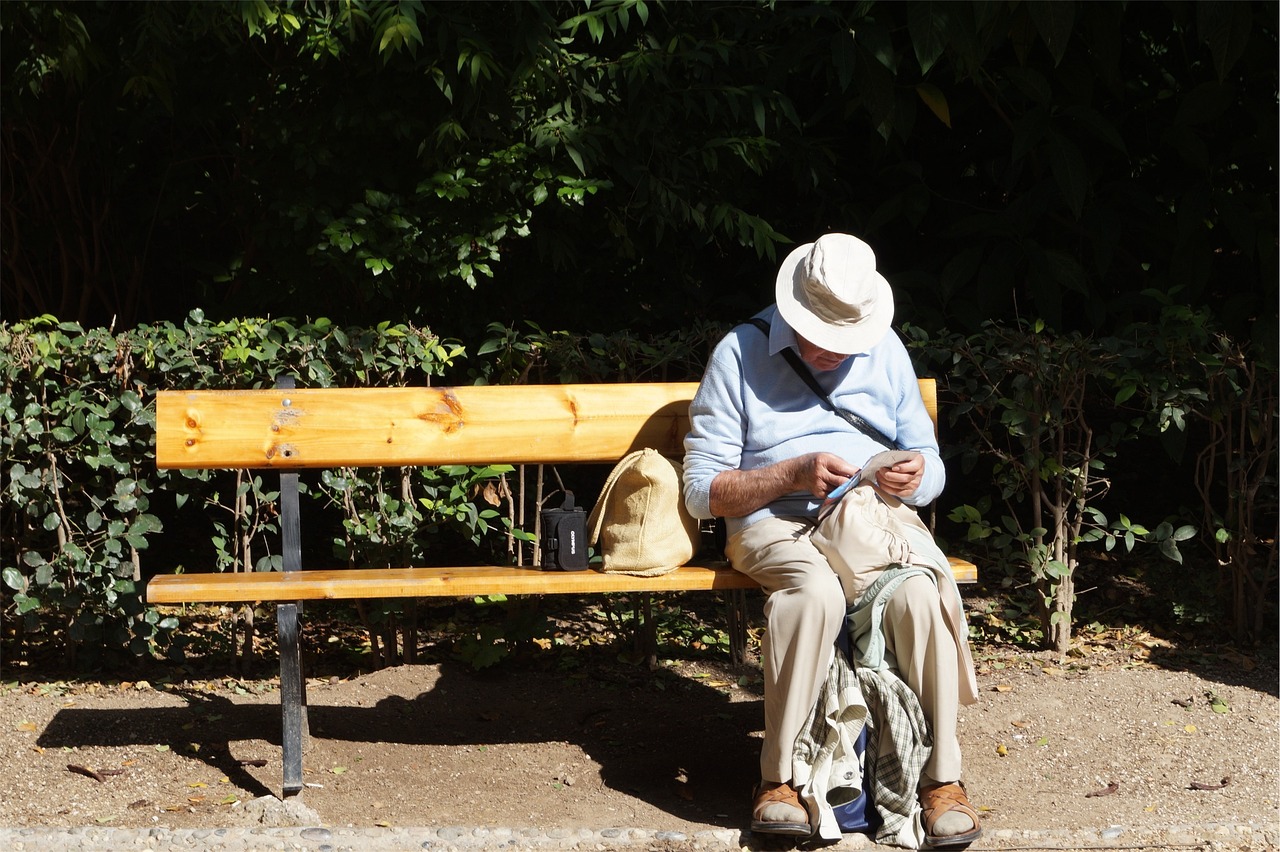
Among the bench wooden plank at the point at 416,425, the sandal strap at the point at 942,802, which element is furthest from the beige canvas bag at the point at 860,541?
the bench wooden plank at the point at 416,425

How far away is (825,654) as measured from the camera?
3.34 m

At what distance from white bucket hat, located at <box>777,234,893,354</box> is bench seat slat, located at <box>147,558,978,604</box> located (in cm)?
70

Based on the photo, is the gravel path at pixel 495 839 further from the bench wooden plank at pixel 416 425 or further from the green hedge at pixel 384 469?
the green hedge at pixel 384 469

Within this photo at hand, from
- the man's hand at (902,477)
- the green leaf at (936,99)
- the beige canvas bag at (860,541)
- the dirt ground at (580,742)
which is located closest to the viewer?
the beige canvas bag at (860,541)

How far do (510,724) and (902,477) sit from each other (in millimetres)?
1672

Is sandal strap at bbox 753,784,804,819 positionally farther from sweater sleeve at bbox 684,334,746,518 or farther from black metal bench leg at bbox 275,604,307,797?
black metal bench leg at bbox 275,604,307,797

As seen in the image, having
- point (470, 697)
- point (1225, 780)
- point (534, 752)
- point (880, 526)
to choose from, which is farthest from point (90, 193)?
point (1225, 780)

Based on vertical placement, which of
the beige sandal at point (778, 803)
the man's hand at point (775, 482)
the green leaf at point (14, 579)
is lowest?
the beige sandal at point (778, 803)

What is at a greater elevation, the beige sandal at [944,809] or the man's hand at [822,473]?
the man's hand at [822,473]

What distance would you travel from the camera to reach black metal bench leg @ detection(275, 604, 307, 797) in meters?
3.71

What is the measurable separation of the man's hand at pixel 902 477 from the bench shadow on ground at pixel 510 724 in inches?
38.3

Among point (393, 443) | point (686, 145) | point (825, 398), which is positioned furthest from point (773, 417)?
point (686, 145)

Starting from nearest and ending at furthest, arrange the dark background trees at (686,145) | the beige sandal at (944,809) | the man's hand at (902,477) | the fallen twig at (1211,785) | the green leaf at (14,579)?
the beige sandal at (944,809), the man's hand at (902,477), the fallen twig at (1211,785), the green leaf at (14,579), the dark background trees at (686,145)

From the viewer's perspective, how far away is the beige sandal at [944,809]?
3.22 m
